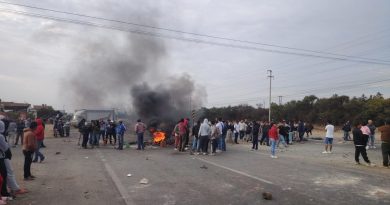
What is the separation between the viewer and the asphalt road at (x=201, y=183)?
8078mm

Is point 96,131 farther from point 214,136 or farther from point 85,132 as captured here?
point 214,136

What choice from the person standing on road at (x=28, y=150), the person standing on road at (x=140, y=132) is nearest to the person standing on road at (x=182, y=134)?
the person standing on road at (x=140, y=132)

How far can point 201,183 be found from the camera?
1000 cm

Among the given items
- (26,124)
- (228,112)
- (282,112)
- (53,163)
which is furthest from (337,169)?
(228,112)

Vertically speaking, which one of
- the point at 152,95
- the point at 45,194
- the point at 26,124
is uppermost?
the point at 152,95

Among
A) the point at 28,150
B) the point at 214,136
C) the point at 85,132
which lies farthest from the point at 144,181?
the point at 85,132

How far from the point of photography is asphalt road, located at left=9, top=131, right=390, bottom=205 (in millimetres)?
8078

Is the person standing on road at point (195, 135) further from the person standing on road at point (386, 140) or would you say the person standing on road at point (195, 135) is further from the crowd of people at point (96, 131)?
the person standing on road at point (386, 140)

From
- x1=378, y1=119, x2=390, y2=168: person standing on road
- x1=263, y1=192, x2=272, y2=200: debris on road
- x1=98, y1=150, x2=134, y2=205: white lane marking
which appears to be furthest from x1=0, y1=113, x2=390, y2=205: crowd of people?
x1=263, y1=192, x2=272, y2=200: debris on road

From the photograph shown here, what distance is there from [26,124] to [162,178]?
14.5 m

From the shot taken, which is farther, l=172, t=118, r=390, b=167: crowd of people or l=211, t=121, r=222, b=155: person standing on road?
l=211, t=121, r=222, b=155: person standing on road

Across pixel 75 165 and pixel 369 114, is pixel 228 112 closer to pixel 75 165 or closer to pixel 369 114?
pixel 369 114

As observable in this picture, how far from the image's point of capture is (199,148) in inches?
746

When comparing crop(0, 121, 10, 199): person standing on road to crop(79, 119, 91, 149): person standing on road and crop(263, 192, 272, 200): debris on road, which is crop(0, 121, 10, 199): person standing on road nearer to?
crop(263, 192, 272, 200): debris on road
